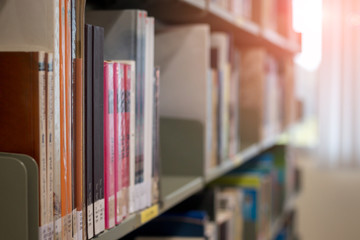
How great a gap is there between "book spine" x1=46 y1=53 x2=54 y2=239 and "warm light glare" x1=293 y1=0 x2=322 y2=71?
4782mm

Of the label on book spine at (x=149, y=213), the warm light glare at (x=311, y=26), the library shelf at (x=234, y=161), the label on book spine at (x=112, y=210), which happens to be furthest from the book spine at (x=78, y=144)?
the warm light glare at (x=311, y=26)

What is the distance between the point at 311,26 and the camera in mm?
5297

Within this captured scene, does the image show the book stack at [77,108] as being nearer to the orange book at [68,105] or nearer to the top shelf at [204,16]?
the orange book at [68,105]

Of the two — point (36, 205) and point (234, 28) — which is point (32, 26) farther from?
point (234, 28)

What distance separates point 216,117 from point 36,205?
2.98 feet

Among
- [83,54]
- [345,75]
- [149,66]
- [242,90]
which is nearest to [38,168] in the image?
[83,54]

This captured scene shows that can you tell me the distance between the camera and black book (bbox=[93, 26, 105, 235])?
764 millimetres

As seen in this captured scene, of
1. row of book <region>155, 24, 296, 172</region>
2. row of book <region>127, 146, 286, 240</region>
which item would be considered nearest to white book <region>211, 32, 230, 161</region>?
row of book <region>155, 24, 296, 172</region>

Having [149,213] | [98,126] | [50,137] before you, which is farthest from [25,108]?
[149,213]

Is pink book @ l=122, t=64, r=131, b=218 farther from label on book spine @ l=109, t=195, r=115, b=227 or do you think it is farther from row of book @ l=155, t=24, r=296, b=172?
row of book @ l=155, t=24, r=296, b=172

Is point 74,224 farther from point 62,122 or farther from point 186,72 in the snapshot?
point 186,72

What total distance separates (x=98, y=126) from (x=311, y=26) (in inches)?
193

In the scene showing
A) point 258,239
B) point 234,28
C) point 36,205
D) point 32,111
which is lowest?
point 258,239

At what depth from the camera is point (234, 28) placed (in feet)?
5.74
